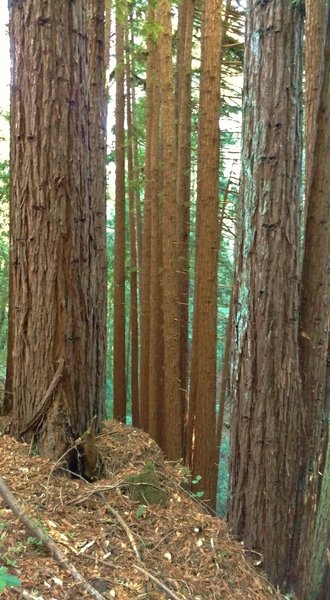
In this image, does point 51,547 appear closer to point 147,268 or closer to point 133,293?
point 147,268

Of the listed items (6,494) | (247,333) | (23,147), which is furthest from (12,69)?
(6,494)

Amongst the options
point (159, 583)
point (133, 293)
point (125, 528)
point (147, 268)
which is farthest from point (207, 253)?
point (133, 293)

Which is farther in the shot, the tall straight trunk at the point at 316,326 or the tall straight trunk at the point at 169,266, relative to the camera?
the tall straight trunk at the point at 169,266

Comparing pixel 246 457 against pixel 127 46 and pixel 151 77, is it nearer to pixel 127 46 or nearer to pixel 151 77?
pixel 151 77

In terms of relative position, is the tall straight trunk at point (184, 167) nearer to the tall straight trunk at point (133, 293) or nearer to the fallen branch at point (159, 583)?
the tall straight trunk at point (133, 293)

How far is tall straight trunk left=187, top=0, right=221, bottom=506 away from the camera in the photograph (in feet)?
26.5

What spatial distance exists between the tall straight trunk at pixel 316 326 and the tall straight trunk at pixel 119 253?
846cm

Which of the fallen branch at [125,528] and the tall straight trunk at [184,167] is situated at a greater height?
the tall straight trunk at [184,167]

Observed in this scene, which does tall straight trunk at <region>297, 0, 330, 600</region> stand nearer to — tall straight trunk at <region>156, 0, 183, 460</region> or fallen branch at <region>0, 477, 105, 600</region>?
Result: fallen branch at <region>0, 477, 105, 600</region>

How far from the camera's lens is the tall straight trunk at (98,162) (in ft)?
12.8

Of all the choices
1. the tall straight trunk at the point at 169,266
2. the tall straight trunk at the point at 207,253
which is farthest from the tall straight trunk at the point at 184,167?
the tall straight trunk at the point at 207,253

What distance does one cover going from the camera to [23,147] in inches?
142

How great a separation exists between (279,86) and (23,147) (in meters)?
1.65

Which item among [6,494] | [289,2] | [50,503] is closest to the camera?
[6,494]
